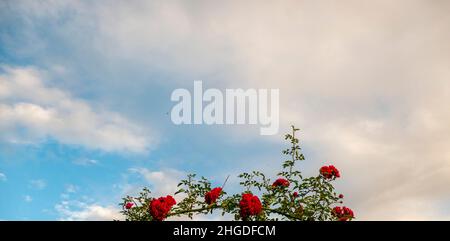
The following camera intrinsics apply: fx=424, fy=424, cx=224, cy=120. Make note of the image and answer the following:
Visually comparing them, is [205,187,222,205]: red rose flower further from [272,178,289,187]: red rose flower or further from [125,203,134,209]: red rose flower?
[125,203,134,209]: red rose flower

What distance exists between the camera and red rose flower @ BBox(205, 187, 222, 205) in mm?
9656

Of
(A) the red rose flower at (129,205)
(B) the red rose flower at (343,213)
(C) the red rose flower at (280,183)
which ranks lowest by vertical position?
(B) the red rose flower at (343,213)

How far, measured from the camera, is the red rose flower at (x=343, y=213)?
9711 mm

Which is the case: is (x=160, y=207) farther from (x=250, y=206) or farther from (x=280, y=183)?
(x=280, y=183)

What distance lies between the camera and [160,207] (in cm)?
898

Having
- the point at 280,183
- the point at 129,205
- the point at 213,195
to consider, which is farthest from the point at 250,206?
the point at 129,205

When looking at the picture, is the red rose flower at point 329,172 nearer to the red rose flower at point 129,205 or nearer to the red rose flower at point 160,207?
the red rose flower at point 160,207

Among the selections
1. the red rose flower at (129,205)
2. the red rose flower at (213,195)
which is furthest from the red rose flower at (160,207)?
the red rose flower at (129,205)

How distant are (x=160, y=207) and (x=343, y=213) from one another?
4.20m

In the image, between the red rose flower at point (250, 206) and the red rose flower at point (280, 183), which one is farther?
the red rose flower at point (280, 183)

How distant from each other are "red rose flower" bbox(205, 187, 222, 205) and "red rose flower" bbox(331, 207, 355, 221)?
275 cm

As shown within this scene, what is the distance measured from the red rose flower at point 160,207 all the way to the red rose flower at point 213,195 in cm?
96
